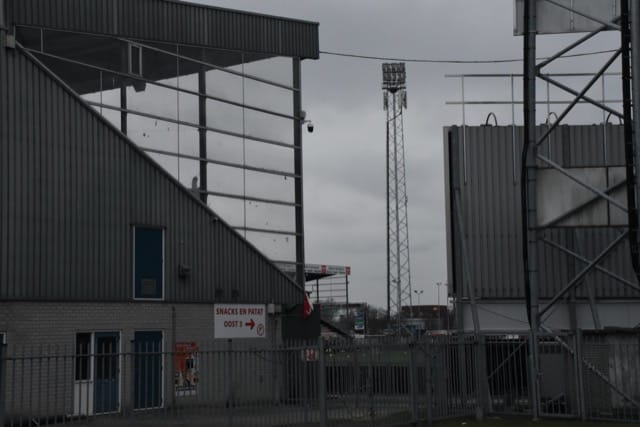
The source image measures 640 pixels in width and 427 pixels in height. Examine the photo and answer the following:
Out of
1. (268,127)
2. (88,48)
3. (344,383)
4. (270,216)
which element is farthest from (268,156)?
(344,383)

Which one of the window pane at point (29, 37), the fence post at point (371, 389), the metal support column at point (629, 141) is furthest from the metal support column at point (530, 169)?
the window pane at point (29, 37)

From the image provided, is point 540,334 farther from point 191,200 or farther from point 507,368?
point 191,200

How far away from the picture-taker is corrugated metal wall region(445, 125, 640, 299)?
29.2 m

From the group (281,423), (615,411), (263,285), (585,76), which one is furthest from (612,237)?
(281,423)

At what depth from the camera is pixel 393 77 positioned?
7025cm

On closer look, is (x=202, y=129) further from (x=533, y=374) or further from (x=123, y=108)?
(x=533, y=374)

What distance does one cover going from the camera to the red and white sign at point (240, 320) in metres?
30.5

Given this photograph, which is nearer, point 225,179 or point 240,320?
point 240,320

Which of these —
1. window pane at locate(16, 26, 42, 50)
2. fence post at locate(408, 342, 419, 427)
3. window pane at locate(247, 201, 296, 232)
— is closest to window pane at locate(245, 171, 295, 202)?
window pane at locate(247, 201, 296, 232)

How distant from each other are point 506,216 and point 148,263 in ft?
34.9

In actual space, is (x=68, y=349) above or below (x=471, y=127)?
below

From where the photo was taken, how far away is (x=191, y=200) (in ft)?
98.0

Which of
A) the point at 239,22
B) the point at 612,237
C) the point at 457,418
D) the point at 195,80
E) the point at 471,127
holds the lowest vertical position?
the point at 457,418

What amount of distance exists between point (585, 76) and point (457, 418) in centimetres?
1126
